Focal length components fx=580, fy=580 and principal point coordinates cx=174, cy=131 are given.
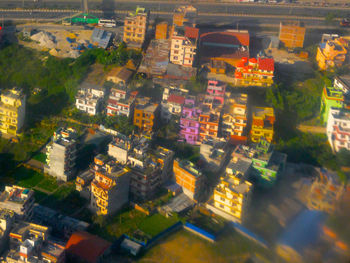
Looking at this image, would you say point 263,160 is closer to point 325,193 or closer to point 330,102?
point 325,193

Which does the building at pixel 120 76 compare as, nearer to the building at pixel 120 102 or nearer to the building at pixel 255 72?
the building at pixel 120 102

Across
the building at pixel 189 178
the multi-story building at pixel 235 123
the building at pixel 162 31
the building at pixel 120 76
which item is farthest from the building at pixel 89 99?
the building at pixel 162 31

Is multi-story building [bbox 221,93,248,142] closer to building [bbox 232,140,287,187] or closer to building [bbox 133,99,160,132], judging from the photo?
building [bbox 232,140,287,187]

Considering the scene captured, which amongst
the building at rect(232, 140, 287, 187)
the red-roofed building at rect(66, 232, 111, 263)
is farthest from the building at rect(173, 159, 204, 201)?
the red-roofed building at rect(66, 232, 111, 263)

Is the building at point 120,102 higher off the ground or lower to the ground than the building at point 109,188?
higher

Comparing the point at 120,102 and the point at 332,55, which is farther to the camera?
the point at 332,55

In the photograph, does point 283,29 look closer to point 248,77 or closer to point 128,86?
point 248,77

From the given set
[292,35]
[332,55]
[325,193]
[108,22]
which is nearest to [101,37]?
[108,22]
